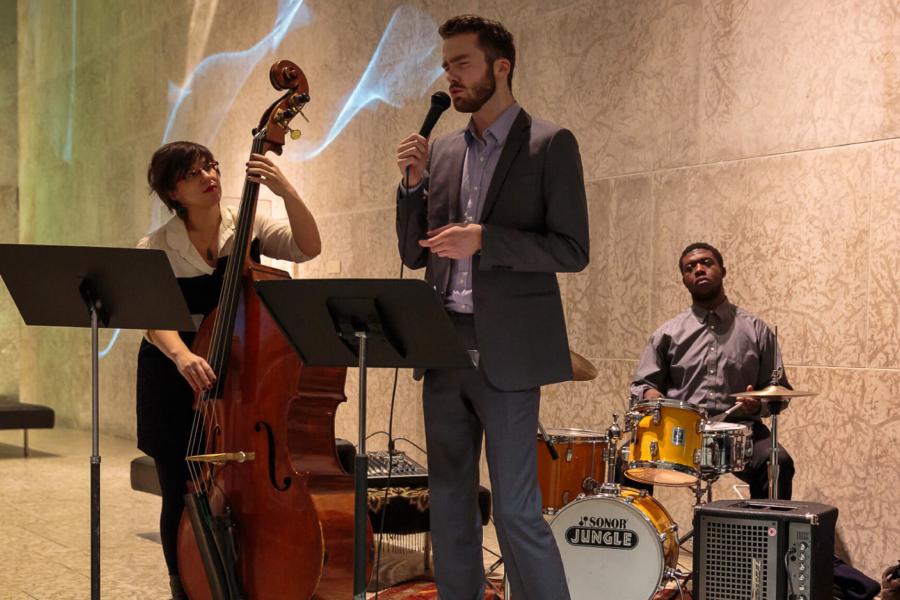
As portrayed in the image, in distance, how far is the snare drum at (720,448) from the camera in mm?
3740


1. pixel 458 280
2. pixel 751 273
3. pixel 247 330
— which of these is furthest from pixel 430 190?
pixel 751 273

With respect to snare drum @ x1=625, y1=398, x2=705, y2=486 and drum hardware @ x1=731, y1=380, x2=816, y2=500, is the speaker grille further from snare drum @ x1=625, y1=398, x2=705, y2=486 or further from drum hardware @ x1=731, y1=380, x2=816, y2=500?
drum hardware @ x1=731, y1=380, x2=816, y2=500

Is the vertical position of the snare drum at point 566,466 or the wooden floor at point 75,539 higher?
the snare drum at point 566,466

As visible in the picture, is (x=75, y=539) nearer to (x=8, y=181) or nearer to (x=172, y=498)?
(x=172, y=498)

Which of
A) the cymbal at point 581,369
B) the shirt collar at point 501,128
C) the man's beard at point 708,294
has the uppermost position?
the shirt collar at point 501,128

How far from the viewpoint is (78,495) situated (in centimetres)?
635

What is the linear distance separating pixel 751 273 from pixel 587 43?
4.90ft

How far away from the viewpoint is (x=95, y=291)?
2717 millimetres

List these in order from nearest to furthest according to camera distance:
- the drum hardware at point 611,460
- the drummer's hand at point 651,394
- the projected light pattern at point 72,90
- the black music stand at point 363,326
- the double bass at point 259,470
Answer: the black music stand at point 363,326
the double bass at point 259,470
the drum hardware at point 611,460
the drummer's hand at point 651,394
the projected light pattern at point 72,90

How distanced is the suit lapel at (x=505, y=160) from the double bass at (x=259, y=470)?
0.73 metres

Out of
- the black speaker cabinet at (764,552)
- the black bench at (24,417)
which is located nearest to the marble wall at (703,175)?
the black speaker cabinet at (764,552)

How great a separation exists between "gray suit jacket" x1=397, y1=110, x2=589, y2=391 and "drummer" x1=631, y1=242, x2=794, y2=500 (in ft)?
5.92

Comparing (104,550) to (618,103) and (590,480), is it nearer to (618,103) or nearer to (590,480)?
(590,480)

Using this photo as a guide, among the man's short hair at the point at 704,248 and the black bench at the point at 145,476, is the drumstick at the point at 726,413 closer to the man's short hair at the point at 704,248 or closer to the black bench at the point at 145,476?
the man's short hair at the point at 704,248
